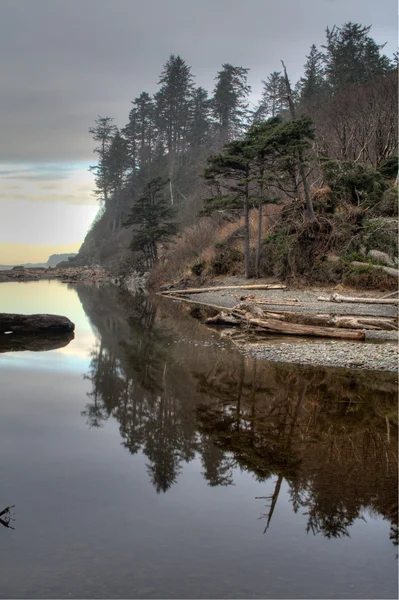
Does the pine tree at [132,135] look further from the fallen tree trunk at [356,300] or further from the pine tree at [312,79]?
the fallen tree trunk at [356,300]

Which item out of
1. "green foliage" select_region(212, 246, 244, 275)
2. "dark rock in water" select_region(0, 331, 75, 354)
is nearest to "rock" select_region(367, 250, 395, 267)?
"green foliage" select_region(212, 246, 244, 275)

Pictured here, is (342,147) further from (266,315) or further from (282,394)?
(282,394)

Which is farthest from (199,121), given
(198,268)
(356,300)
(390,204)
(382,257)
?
(356,300)

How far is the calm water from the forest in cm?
1417

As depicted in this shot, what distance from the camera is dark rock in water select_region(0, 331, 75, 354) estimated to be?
14941 millimetres

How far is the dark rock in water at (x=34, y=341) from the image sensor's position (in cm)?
1494

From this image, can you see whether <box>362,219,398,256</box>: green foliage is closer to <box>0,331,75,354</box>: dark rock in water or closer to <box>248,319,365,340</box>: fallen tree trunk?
<box>248,319,365,340</box>: fallen tree trunk

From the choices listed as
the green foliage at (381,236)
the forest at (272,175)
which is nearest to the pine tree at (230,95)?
the forest at (272,175)

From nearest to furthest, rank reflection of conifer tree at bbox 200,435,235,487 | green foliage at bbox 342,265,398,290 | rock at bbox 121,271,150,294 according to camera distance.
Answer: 1. reflection of conifer tree at bbox 200,435,235,487
2. green foliage at bbox 342,265,398,290
3. rock at bbox 121,271,150,294

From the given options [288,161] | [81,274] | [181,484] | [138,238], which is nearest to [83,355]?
[181,484]

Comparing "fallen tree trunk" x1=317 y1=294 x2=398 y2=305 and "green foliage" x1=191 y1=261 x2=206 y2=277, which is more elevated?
"green foliage" x1=191 y1=261 x2=206 y2=277

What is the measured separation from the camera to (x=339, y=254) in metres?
24.0

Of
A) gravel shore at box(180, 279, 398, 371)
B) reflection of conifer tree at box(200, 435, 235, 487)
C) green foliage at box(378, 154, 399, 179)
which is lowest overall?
reflection of conifer tree at box(200, 435, 235, 487)

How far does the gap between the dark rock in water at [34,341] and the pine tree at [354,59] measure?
4084 cm
